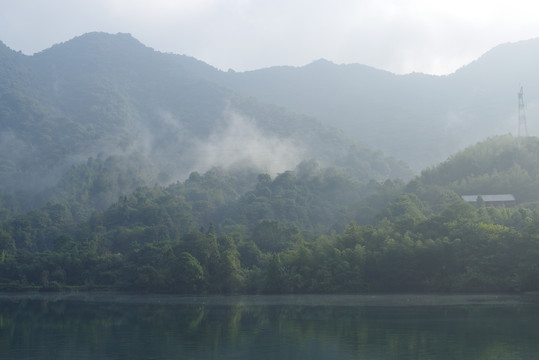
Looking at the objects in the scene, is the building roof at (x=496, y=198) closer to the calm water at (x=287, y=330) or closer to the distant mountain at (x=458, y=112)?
the calm water at (x=287, y=330)

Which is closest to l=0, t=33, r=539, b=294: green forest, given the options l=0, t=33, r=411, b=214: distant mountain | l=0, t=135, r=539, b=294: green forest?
l=0, t=135, r=539, b=294: green forest

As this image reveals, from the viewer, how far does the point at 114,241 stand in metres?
78.2

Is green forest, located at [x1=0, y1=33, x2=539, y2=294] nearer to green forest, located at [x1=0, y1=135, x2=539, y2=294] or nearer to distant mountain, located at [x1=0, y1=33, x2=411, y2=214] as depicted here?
green forest, located at [x1=0, y1=135, x2=539, y2=294]

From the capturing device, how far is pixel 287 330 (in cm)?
2683

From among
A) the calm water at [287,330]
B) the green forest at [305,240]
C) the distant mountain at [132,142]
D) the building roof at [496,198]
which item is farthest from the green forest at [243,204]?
the calm water at [287,330]

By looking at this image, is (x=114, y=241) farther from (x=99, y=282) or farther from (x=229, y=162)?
(x=229, y=162)

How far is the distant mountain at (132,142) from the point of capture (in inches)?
5020

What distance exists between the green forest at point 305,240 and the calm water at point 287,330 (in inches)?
273

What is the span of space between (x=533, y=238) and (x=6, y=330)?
113 ft

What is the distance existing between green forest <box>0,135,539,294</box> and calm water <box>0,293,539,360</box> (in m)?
6.95

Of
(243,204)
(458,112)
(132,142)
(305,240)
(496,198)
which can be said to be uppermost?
(458,112)

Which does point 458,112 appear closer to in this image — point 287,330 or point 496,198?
point 496,198

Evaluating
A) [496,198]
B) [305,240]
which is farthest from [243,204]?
[496,198]

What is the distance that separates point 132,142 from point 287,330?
141 m
